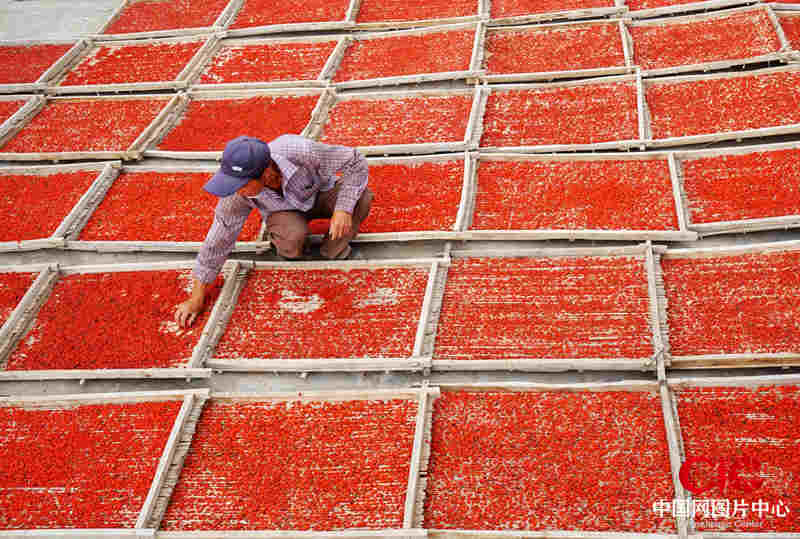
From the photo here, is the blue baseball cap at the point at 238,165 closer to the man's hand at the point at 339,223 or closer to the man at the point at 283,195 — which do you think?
the man at the point at 283,195

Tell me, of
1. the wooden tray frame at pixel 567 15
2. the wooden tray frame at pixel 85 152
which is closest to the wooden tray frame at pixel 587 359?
the wooden tray frame at pixel 85 152

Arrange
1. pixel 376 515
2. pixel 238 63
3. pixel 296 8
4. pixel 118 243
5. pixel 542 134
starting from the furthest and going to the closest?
pixel 296 8 → pixel 238 63 → pixel 542 134 → pixel 118 243 → pixel 376 515

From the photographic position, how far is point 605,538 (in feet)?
7.95

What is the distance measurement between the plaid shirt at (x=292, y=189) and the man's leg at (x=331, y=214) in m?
0.07

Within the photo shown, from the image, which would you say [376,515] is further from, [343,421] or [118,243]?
[118,243]

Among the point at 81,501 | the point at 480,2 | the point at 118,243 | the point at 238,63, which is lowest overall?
the point at 81,501

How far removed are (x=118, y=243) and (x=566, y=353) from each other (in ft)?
7.82

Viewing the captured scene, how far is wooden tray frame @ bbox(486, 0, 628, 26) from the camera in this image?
17.0ft

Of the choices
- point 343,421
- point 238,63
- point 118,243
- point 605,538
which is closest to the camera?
point 605,538

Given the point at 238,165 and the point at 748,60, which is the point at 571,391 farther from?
the point at 748,60

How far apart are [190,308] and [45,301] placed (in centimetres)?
83

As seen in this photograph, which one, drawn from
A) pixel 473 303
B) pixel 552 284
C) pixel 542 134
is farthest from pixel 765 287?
pixel 542 134

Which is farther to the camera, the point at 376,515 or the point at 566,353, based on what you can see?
the point at 566,353

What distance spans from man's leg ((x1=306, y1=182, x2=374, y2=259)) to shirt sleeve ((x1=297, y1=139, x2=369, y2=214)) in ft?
0.45
